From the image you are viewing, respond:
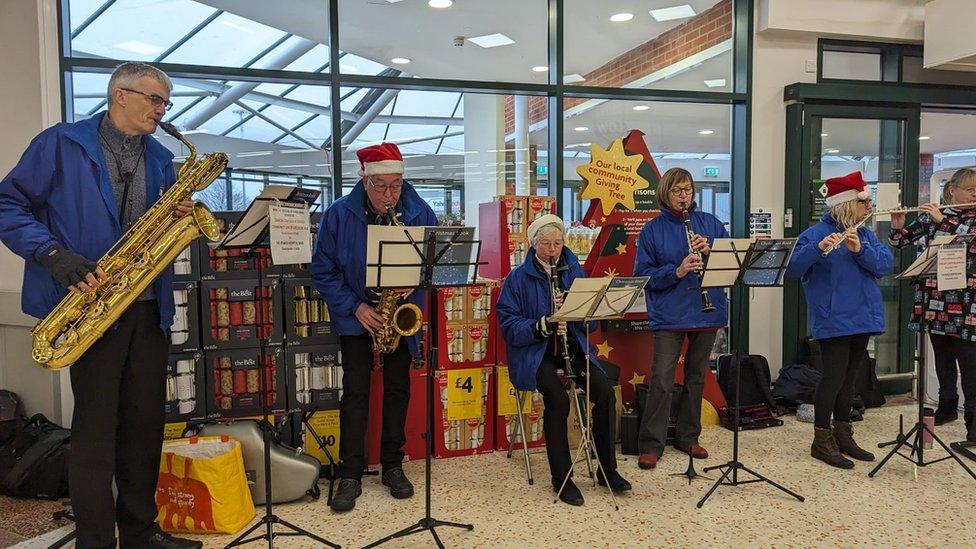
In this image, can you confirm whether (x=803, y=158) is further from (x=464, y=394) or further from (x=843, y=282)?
(x=464, y=394)

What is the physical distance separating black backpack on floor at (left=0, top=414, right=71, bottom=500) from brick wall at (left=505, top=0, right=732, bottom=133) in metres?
3.58

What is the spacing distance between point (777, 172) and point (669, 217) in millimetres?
1979

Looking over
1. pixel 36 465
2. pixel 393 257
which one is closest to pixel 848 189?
pixel 393 257

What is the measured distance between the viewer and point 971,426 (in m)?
3.93

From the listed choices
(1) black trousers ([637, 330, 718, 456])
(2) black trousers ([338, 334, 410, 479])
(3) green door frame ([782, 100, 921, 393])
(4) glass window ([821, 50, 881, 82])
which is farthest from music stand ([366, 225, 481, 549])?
(4) glass window ([821, 50, 881, 82])

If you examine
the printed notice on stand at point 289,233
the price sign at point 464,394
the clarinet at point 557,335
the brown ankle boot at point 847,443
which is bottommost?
the brown ankle boot at point 847,443

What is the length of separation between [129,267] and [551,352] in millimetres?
1964

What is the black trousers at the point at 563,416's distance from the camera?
10.6 feet

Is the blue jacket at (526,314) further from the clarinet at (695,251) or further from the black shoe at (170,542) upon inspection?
the black shoe at (170,542)

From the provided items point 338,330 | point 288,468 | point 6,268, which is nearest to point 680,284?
point 338,330

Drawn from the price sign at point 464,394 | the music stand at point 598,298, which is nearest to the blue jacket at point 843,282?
the music stand at point 598,298

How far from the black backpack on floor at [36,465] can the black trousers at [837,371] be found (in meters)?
4.04

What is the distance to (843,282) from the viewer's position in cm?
353

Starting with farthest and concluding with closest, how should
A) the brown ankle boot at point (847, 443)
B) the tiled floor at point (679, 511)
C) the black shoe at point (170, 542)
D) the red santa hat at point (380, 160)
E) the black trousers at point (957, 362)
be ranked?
the black trousers at point (957, 362) < the brown ankle boot at point (847, 443) < the red santa hat at point (380, 160) < the tiled floor at point (679, 511) < the black shoe at point (170, 542)
